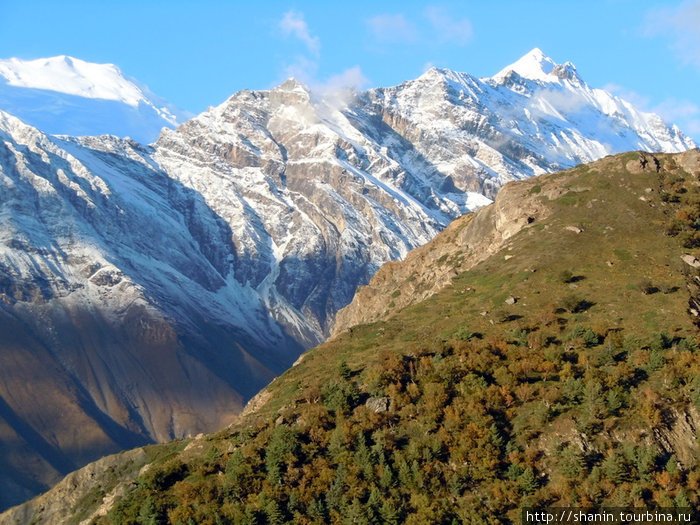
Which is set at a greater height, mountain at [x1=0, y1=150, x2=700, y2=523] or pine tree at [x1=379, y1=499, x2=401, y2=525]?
mountain at [x1=0, y1=150, x2=700, y2=523]

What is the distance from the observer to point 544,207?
9025cm

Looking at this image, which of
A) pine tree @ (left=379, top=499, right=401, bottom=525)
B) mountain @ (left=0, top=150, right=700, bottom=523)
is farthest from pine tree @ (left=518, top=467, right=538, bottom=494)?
pine tree @ (left=379, top=499, right=401, bottom=525)

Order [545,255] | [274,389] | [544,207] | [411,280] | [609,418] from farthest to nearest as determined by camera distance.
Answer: [411,280] < [544,207] < [545,255] < [274,389] < [609,418]

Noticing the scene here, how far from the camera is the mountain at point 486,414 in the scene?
163ft

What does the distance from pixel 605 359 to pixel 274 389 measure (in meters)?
28.4

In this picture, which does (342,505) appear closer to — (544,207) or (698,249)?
(698,249)

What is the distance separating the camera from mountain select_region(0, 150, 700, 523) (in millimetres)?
49562

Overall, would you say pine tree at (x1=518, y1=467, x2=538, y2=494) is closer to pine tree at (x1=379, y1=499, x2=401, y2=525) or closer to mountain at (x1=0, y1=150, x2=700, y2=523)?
mountain at (x1=0, y1=150, x2=700, y2=523)

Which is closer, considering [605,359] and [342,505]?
[342,505]

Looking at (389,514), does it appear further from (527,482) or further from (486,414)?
(486,414)

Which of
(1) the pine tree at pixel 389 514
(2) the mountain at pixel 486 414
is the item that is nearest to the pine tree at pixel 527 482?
(2) the mountain at pixel 486 414

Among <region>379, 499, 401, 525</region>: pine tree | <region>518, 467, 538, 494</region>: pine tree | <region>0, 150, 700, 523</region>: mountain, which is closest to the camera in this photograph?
<region>379, 499, 401, 525</region>: pine tree

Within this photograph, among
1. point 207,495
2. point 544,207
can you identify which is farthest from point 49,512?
point 544,207

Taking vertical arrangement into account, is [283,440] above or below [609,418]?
above
